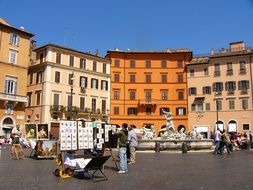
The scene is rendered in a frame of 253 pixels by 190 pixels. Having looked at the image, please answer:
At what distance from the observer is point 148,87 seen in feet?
195

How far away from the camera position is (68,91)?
52812 millimetres

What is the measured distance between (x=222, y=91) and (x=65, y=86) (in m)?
25.6

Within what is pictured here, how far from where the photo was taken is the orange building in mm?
57844

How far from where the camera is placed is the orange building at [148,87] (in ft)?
190

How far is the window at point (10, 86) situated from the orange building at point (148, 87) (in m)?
17.9

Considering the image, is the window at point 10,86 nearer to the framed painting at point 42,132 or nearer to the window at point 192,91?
the framed painting at point 42,132

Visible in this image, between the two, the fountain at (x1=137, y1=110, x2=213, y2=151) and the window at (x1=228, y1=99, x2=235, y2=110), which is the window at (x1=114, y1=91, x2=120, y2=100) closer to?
the window at (x1=228, y1=99, x2=235, y2=110)

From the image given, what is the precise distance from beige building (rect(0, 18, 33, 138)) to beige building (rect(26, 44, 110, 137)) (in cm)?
410

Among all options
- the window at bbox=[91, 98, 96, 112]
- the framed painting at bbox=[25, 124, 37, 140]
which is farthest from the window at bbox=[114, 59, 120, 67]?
the framed painting at bbox=[25, 124, 37, 140]

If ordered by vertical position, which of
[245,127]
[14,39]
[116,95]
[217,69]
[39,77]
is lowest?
[245,127]

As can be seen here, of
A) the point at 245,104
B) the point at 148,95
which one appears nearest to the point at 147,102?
the point at 148,95

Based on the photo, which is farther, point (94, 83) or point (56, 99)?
point (94, 83)

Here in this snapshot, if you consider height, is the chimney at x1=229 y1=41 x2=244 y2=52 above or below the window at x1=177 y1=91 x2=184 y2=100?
above

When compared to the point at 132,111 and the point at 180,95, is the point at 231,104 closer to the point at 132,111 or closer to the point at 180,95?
the point at 180,95
